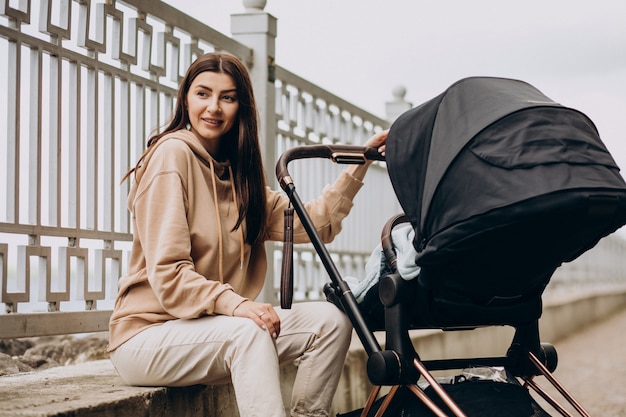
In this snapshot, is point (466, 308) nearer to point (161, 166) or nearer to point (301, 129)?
point (161, 166)

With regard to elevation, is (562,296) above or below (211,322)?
below

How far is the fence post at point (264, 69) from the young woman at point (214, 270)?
1.60 metres

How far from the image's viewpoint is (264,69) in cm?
516

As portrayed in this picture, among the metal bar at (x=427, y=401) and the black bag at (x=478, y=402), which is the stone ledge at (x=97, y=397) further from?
the metal bar at (x=427, y=401)

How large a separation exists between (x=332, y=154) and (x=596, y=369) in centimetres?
584

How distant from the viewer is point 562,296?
40.8ft

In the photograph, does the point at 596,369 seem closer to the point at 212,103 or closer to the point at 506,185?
the point at 212,103

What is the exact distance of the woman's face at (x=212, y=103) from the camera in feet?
10.5

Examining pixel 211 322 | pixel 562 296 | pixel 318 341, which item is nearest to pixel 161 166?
pixel 211 322

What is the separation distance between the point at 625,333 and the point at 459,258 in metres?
10.3

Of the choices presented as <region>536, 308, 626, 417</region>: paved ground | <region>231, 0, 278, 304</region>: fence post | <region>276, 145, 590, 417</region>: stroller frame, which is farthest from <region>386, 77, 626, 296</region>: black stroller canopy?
<region>536, 308, 626, 417</region>: paved ground

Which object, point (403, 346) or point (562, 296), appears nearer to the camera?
Answer: point (403, 346)

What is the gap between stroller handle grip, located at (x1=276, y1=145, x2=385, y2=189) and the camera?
317 cm

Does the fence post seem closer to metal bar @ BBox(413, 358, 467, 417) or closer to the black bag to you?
the black bag
